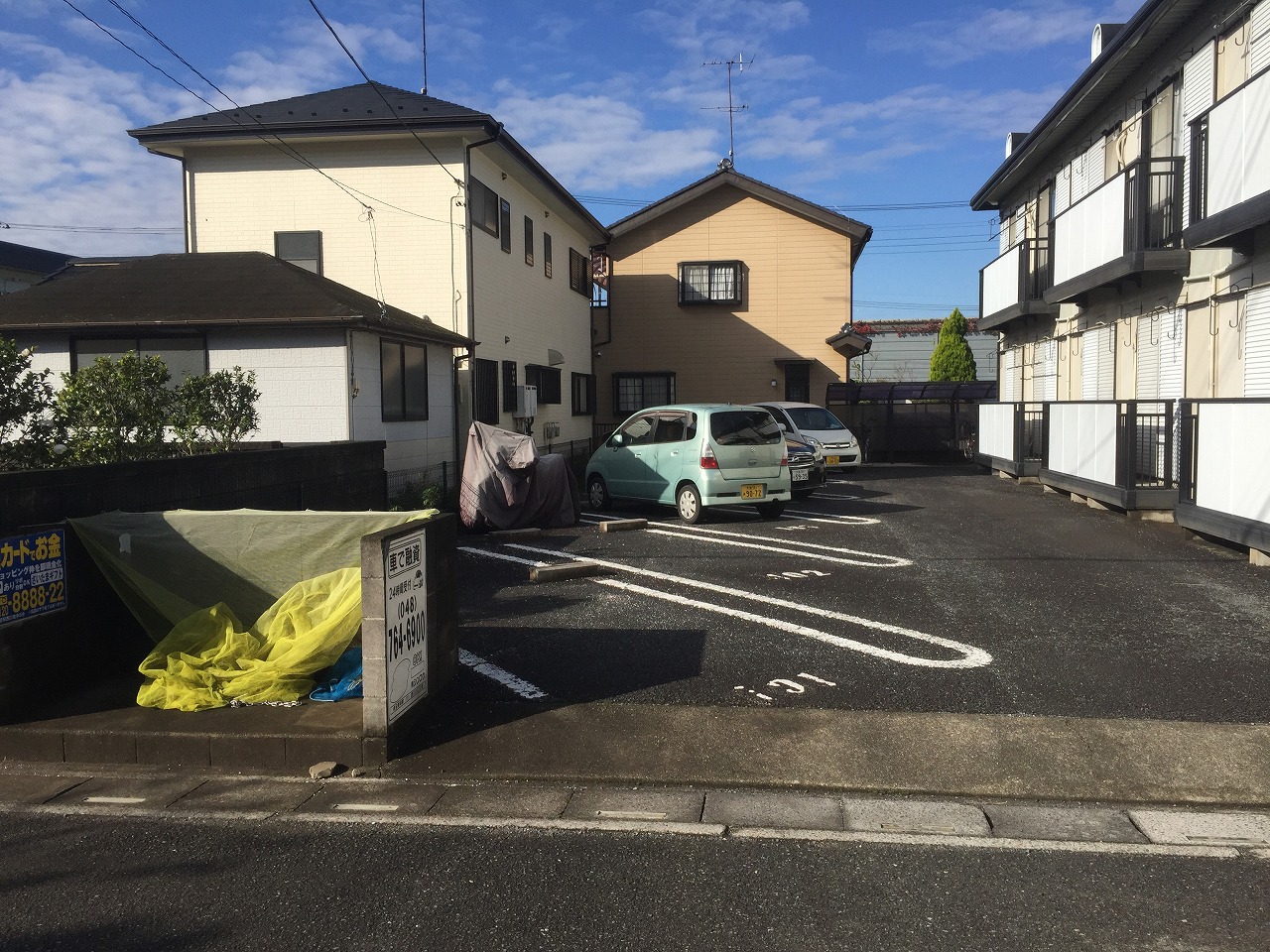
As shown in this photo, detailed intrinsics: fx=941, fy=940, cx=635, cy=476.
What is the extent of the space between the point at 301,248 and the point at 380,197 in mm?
1700

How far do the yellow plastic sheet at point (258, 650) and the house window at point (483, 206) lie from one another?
10.8m

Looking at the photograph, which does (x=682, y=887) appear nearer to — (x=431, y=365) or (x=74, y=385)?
(x=74, y=385)

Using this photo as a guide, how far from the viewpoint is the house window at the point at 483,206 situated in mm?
15156

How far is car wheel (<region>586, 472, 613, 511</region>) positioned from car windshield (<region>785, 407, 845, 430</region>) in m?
6.94

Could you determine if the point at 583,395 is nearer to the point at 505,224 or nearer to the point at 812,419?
the point at 812,419

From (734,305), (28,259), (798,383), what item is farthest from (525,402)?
(28,259)

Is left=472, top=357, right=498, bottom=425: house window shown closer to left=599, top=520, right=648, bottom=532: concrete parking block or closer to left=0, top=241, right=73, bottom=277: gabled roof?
left=599, top=520, right=648, bottom=532: concrete parking block

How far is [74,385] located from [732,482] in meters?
7.38

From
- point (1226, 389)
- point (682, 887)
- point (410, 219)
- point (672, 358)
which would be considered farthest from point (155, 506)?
point (672, 358)

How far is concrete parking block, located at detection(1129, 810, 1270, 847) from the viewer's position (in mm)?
3682

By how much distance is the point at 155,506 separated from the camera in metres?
5.99

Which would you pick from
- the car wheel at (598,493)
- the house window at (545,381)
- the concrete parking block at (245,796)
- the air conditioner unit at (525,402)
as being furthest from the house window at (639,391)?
the concrete parking block at (245,796)

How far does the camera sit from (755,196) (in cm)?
2467

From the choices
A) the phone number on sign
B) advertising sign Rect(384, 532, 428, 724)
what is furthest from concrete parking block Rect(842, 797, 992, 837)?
the phone number on sign
